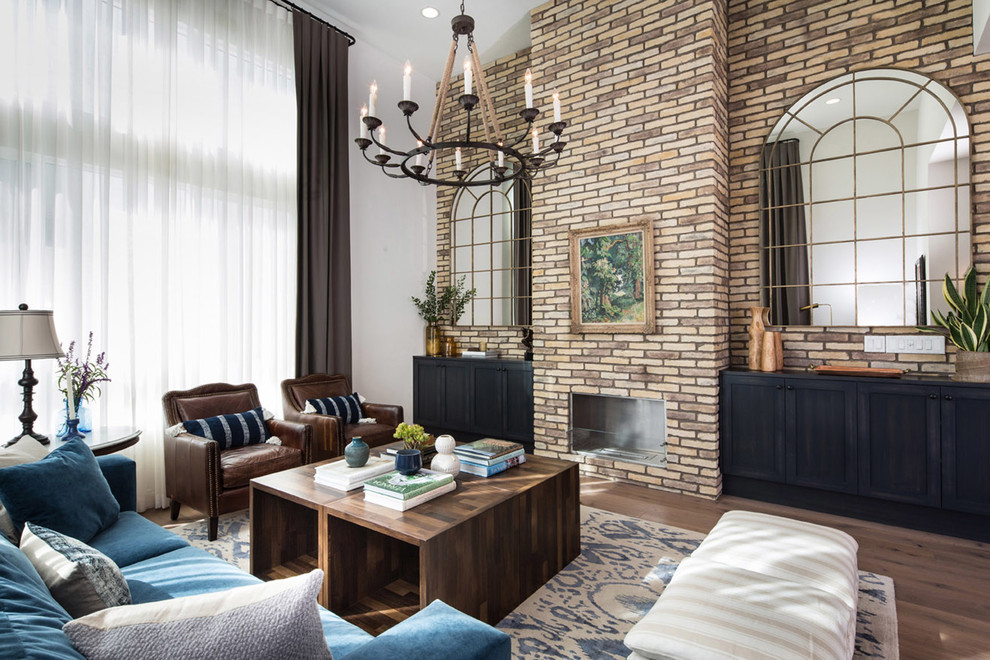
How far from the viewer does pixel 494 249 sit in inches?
215

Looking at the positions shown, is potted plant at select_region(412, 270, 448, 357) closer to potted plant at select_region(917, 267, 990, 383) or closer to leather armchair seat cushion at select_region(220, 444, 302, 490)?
leather armchair seat cushion at select_region(220, 444, 302, 490)

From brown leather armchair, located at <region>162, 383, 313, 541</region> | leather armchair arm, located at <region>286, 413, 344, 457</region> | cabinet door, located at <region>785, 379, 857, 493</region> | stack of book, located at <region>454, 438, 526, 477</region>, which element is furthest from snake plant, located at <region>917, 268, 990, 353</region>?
brown leather armchair, located at <region>162, 383, 313, 541</region>

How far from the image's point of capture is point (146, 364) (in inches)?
136

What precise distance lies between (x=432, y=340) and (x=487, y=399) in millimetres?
1036

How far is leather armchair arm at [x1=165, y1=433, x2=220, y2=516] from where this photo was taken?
9.68 ft

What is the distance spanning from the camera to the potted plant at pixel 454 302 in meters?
5.56

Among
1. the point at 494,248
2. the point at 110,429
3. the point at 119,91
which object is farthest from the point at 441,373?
the point at 119,91

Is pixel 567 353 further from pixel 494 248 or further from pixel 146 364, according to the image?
pixel 146 364

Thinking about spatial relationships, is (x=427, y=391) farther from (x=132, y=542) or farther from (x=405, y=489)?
(x=132, y=542)

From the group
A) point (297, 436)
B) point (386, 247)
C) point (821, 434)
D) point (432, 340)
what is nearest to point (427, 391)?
point (432, 340)

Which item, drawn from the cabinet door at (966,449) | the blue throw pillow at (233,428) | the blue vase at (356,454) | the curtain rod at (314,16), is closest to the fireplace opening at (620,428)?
the cabinet door at (966,449)

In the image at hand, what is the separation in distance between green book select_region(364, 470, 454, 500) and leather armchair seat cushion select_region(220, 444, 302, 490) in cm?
118

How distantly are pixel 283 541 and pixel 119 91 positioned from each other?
3047mm

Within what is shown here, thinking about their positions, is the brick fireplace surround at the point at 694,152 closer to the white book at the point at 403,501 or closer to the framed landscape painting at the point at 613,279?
the framed landscape painting at the point at 613,279
